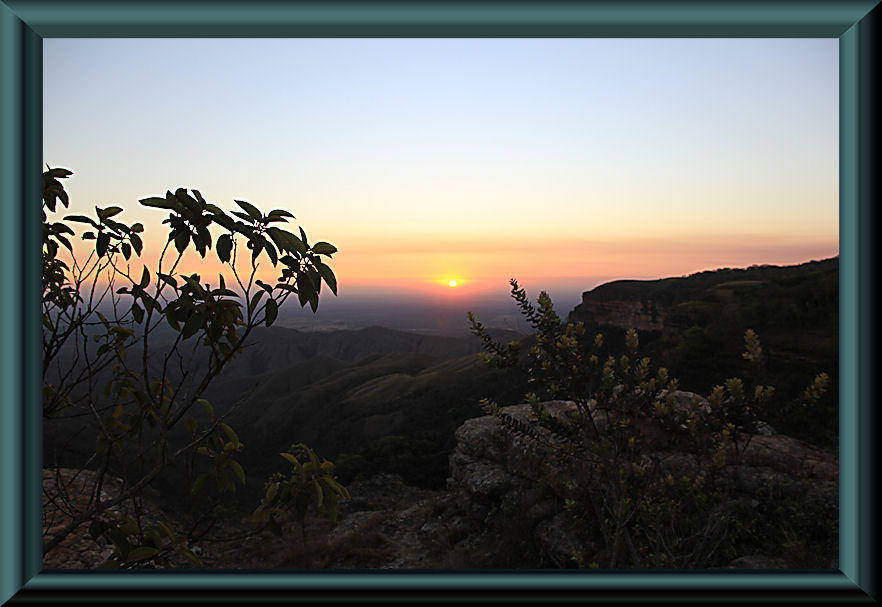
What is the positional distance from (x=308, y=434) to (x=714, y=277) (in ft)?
68.8

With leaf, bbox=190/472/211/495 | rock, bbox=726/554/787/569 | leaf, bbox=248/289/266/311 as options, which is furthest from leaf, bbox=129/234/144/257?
rock, bbox=726/554/787/569

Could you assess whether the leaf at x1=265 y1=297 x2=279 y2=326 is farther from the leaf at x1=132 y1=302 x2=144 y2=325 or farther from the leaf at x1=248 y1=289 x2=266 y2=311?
the leaf at x1=132 y1=302 x2=144 y2=325

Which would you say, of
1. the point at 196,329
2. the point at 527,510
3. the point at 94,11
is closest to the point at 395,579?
the point at 196,329

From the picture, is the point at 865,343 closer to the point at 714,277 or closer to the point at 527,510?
the point at 527,510

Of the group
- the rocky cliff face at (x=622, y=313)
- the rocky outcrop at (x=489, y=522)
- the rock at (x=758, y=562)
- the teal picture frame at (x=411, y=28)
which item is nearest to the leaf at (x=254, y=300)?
the teal picture frame at (x=411, y=28)

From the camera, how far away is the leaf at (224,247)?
1262 mm

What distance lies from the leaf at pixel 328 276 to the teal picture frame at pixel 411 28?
73 centimetres

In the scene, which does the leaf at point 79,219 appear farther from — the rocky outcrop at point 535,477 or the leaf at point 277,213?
the rocky outcrop at point 535,477

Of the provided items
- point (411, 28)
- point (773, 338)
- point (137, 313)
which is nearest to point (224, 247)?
point (137, 313)

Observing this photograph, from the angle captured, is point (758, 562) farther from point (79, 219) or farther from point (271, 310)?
point (79, 219)

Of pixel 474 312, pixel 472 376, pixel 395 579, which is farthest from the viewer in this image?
pixel 472 376

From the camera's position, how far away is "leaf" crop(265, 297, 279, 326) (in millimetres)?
1370

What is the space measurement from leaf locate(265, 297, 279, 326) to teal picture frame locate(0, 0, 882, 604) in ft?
2.16

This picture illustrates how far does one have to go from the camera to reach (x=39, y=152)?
131 centimetres
